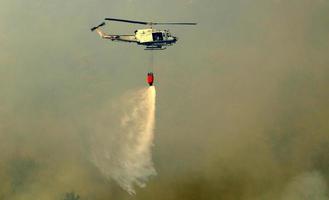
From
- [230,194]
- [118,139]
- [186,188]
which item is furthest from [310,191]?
[118,139]

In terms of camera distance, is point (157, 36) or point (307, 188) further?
point (307, 188)

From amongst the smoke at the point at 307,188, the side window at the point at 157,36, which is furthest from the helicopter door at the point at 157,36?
the smoke at the point at 307,188

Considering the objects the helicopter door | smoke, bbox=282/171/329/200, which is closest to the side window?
the helicopter door

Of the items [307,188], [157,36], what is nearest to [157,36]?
[157,36]

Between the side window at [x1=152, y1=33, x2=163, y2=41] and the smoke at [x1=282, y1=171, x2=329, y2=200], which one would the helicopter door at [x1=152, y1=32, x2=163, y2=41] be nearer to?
the side window at [x1=152, y1=33, x2=163, y2=41]

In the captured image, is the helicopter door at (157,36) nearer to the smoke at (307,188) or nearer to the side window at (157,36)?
the side window at (157,36)

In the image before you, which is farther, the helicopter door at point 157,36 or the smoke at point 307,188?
the smoke at point 307,188

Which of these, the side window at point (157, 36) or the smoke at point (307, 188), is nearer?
the side window at point (157, 36)

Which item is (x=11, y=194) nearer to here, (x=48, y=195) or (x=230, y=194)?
(x=48, y=195)

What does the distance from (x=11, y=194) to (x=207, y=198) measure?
3414 cm

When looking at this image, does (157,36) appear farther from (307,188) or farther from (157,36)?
(307,188)

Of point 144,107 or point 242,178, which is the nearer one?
point 144,107

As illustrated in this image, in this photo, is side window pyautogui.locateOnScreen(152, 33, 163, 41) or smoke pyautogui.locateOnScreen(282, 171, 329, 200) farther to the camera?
smoke pyautogui.locateOnScreen(282, 171, 329, 200)

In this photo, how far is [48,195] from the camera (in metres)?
92.5
